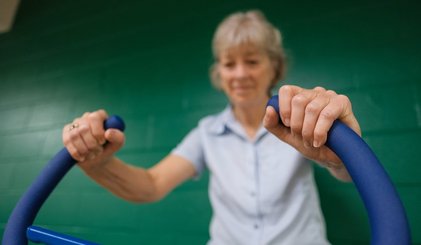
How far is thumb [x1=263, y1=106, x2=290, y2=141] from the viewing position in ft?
1.01

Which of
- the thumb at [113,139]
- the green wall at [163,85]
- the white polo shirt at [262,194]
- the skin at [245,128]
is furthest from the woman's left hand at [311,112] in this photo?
the green wall at [163,85]

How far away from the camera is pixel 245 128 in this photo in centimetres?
81

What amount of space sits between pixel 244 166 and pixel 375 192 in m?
0.52

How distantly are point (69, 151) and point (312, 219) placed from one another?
1.74ft

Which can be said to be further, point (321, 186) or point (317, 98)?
point (321, 186)

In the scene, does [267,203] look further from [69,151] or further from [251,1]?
[251,1]

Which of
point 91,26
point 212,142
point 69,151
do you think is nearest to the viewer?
point 69,151

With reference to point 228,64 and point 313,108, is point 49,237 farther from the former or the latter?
point 228,64

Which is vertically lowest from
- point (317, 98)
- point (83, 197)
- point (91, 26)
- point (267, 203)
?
point (83, 197)

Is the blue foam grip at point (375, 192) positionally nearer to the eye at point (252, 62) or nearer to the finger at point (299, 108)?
the finger at point (299, 108)

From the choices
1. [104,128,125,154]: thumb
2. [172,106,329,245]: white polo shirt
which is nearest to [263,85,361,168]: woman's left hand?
[104,128,125,154]: thumb

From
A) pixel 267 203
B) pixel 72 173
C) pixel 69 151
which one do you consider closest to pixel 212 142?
pixel 267 203

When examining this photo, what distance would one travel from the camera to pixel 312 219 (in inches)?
26.0

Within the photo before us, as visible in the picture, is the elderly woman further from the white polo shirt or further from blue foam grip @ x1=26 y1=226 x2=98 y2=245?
blue foam grip @ x1=26 y1=226 x2=98 y2=245
